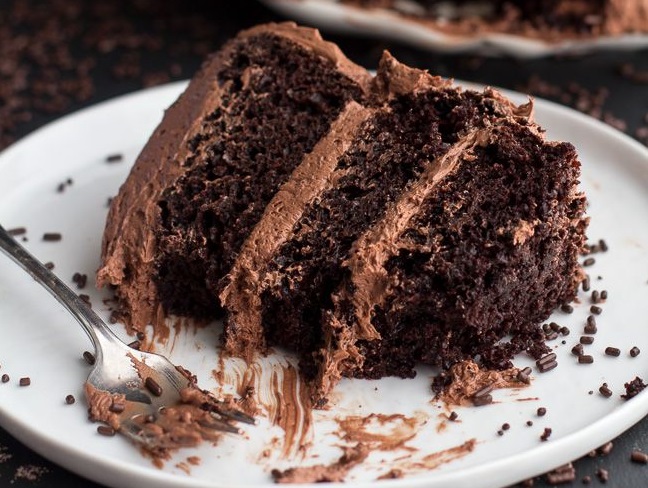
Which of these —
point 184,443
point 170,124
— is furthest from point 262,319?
point 170,124

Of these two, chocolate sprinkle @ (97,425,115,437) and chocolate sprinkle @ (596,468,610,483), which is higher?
chocolate sprinkle @ (596,468,610,483)

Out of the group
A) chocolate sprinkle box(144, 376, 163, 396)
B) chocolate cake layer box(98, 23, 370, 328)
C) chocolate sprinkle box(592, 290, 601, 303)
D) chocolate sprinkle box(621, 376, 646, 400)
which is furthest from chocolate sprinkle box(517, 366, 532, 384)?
chocolate sprinkle box(144, 376, 163, 396)

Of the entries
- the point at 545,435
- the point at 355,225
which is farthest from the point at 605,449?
the point at 355,225

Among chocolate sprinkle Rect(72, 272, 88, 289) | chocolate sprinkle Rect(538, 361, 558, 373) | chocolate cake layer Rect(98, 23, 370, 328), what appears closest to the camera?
chocolate sprinkle Rect(538, 361, 558, 373)

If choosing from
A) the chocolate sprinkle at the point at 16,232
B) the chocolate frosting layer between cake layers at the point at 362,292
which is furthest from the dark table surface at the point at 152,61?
the chocolate frosting layer between cake layers at the point at 362,292

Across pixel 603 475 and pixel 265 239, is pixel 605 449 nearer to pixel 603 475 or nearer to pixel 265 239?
pixel 603 475

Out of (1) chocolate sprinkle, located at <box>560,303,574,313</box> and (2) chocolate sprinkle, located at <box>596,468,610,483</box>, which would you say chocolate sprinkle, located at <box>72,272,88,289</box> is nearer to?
(1) chocolate sprinkle, located at <box>560,303,574,313</box>

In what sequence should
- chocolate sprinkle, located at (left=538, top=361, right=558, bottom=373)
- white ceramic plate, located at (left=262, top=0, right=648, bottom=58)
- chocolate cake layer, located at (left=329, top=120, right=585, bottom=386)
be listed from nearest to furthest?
1. chocolate cake layer, located at (left=329, top=120, right=585, bottom=386)
2. chocolate sprinkle, located at (left=538, top=361, right=558, bottom=373)
3. white ceramic plate, located at (left=262, top=0, right=648, bottom=58)

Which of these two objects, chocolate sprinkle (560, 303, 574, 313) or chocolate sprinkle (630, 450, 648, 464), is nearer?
chocolate sprinkle (630, 450, 648, 464)
